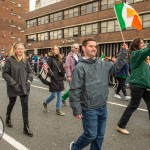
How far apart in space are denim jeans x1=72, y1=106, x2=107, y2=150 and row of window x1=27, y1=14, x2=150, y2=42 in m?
27.6

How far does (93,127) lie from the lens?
11.1 feet

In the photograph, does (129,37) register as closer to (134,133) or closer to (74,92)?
(134,133)

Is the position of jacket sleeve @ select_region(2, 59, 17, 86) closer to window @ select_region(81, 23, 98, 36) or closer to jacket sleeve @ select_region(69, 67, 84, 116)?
jacket sleeve @ select_region(69, 67, 84, 116)

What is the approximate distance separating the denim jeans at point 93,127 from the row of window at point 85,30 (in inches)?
1088

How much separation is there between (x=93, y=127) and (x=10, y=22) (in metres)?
69.8

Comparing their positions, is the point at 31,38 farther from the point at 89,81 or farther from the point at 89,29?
the point at 89,81

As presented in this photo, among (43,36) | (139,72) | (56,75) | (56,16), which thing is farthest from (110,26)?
(139,72)

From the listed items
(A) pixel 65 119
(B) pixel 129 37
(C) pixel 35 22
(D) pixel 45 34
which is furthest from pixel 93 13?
(A) pixel 65 119

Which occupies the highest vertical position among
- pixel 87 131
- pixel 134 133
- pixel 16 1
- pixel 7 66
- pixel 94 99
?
pixel 16 1

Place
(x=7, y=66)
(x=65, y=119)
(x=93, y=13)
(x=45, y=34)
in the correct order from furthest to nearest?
(x=45, y=34) < (x=93, y=13) < (x=65, y=119) < (x=7, y=66)

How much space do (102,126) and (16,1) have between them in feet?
238

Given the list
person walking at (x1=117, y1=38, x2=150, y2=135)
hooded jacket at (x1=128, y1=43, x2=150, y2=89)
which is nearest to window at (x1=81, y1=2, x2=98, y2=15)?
person walking at (x1=117, y1=38, x2=150, y2=135)

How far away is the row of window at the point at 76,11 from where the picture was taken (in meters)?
35.2

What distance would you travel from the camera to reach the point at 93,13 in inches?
1457
